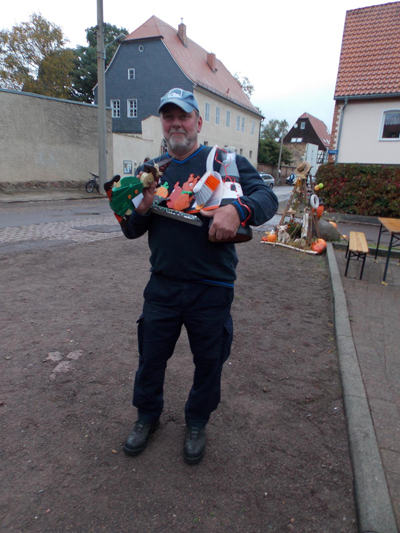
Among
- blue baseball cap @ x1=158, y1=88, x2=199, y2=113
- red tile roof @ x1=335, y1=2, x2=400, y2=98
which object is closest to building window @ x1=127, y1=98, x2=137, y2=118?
red tile roof @ x1=335, y1=2, x2=400, y2=98

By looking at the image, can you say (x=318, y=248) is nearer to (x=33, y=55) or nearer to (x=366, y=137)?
(x=366, y=137)

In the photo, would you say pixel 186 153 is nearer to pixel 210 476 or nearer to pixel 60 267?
pixel 210 476

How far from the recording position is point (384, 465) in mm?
2254

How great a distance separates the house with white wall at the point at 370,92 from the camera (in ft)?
53.7

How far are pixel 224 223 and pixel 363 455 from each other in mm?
1649

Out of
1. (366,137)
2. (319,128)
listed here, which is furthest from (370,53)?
(319,128)

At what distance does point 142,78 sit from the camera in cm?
3450

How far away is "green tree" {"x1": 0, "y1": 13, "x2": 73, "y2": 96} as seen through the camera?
99.2 ft

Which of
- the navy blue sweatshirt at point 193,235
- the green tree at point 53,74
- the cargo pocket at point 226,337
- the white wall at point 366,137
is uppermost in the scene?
the green tree at point 53,74

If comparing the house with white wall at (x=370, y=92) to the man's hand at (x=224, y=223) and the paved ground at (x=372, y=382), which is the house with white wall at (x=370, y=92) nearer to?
the paved ground at (x=372, y=382)

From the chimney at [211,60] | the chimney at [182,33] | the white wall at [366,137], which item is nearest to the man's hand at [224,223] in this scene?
the white wall at [366,137]

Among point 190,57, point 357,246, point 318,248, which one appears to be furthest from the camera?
point 190,57

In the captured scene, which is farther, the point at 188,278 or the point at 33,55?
the point at 33,55

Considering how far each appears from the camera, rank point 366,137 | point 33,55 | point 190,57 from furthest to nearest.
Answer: point 190,57 < point 33,55 < point 366,137
